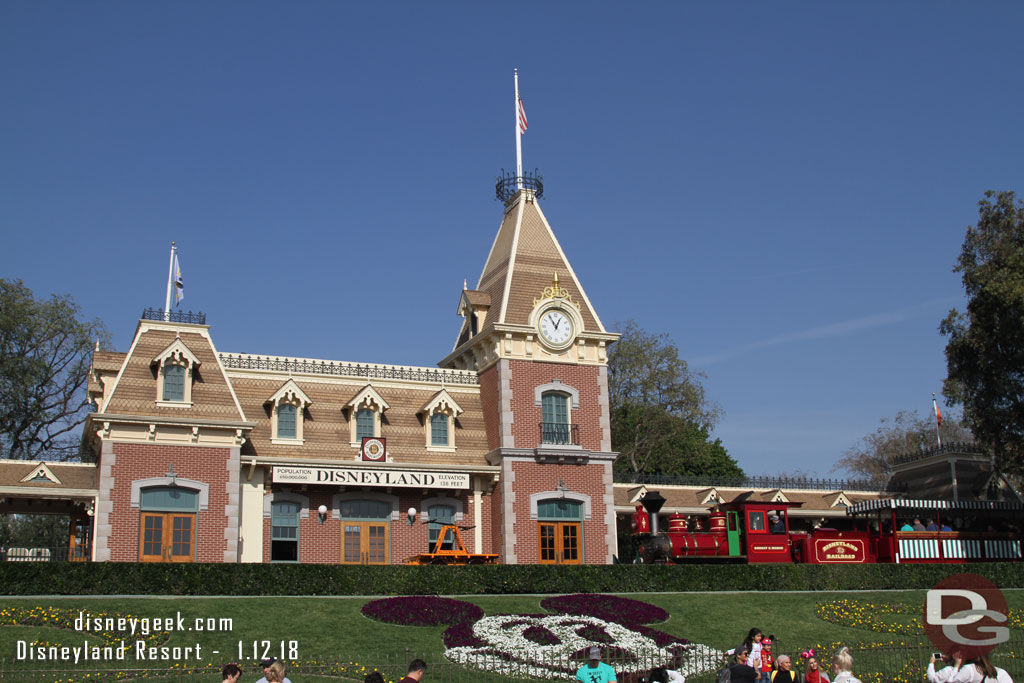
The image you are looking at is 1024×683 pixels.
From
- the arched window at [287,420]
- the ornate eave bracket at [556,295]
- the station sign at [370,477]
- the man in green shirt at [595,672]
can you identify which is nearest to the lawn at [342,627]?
the man in green shirt at [595,672]

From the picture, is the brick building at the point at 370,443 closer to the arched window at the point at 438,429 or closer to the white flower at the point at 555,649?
the arched window at the point at 438,429

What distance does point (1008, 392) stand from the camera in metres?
39.6

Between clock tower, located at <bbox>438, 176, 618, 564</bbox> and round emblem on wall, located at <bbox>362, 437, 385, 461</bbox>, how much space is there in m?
4.00

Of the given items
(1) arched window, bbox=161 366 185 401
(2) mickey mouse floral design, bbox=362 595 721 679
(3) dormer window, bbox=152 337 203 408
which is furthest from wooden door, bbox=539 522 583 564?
(1) arched window, bbox=161 366 185 401

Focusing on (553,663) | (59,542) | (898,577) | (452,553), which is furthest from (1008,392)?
(59,542)

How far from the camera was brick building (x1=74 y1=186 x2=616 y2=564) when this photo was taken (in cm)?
3142

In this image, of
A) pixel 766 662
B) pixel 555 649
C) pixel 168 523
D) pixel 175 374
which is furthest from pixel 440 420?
pixel 766 662

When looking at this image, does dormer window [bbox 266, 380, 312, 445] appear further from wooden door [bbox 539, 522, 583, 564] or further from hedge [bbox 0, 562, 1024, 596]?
wooden door [bbox 539, 522, 583, 564]

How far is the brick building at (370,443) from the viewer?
103 ft

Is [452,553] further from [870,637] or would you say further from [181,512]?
[870,637]

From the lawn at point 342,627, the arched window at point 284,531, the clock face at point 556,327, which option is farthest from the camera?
the clock face at point 556,327

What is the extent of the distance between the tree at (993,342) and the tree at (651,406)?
20.5 metres

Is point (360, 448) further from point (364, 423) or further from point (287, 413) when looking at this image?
point (287, 413)

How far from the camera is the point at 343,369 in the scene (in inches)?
1459
